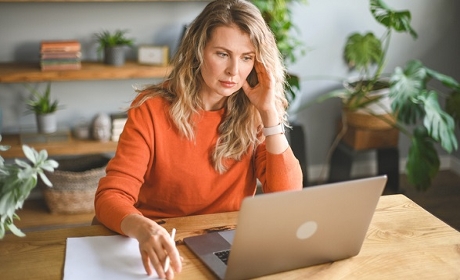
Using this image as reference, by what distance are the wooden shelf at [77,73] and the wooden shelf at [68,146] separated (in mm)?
358

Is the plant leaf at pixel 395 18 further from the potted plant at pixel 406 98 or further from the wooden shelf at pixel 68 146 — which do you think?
the wooden shelf at pixel 68 146

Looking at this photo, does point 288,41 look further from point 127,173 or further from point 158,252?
point 158,252

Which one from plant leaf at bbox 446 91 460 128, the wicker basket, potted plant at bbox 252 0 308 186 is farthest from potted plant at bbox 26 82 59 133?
plant leaf at bbox 446 91 460 128

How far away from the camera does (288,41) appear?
3621mm

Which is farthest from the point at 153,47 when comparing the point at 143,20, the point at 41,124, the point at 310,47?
the point at 310,47

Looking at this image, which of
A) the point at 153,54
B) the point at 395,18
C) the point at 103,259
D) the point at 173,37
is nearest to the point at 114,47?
the point at 153,54

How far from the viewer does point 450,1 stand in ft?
12.7

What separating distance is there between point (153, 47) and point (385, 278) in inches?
91.2

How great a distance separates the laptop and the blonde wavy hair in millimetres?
440

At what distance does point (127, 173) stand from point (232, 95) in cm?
42

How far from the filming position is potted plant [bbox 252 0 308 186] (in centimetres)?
337

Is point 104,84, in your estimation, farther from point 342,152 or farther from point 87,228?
point 87,228

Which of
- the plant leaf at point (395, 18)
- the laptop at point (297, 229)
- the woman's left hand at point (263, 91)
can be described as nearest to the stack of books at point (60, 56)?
the plant leaf at point (395, 18)

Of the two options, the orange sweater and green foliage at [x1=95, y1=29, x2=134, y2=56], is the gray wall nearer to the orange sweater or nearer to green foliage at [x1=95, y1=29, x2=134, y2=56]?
green foliage at [x1=95, y1=29, x2=134, y2=56]
